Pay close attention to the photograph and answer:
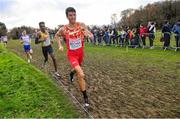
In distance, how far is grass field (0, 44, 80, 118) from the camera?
29.6 ft

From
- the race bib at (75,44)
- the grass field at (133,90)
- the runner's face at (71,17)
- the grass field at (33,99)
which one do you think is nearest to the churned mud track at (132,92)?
the grass field at (133,90)

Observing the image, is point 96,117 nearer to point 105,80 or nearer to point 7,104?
point 7,104

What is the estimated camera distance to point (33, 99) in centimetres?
1064

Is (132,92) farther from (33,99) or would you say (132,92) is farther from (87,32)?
(33,99)

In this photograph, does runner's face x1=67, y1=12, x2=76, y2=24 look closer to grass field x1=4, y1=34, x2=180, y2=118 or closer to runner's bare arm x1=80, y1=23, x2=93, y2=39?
runner's bare arm x1=80, y1=23, x2=93, y2=39

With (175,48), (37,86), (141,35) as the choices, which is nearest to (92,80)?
(37,86)

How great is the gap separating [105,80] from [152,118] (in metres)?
5.53

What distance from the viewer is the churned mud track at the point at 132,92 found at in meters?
8.59

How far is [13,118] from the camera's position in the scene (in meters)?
8.80

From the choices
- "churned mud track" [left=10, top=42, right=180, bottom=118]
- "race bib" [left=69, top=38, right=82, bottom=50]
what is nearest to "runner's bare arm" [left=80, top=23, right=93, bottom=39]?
"race bib" [left=69, top=38, right=82, bottom=50]

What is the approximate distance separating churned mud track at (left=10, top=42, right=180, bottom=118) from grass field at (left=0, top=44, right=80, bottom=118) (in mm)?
548

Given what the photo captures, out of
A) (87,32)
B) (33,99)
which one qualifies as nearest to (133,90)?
(87,32)

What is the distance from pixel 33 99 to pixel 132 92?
2.85 m

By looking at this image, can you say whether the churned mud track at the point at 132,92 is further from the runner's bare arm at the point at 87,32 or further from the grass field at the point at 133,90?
the runner's bare arm at the point at 87,32
